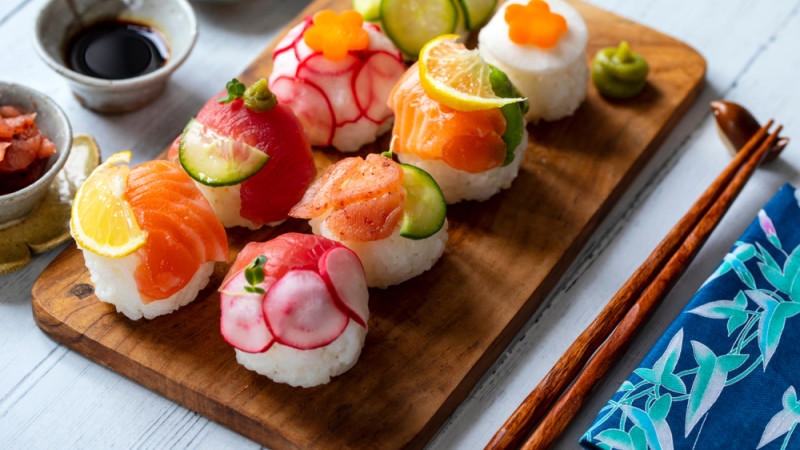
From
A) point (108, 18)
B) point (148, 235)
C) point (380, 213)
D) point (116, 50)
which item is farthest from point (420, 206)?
point (108, 18)

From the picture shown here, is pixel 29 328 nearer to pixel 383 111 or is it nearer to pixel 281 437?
pixel 281 437

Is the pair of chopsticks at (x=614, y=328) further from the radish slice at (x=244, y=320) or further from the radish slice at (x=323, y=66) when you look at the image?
the radish slice at (x=323, y=66)

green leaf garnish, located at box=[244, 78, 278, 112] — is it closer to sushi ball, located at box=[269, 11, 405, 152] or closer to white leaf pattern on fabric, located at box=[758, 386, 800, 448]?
sushi ball, located at box=[269, 11, 405, 152]

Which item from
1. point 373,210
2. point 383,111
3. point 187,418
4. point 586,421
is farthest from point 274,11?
point 586,421

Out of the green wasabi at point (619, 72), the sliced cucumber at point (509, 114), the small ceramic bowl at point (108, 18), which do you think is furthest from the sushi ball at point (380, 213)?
the green wasabi at point (619, 72)

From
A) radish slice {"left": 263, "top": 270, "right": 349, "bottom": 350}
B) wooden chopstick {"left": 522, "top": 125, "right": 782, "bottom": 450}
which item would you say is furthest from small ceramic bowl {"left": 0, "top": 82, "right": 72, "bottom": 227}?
wooden chopstick {"left": 522, "top": 125, "right": 782, "bottom": 450}
